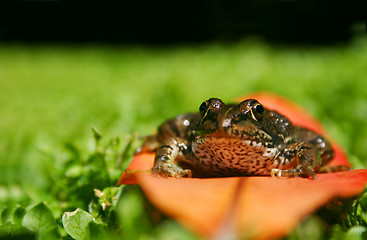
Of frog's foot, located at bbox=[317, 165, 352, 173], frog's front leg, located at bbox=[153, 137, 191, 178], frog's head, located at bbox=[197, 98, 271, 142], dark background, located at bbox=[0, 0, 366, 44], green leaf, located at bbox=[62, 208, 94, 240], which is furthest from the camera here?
dark background, located at bbox=[0, 0, 366, 44]

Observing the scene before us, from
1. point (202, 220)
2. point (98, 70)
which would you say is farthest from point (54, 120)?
point (98, 70)

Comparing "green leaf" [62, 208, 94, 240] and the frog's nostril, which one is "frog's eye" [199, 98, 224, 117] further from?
"green leaf" [62, 208, 94, 240]

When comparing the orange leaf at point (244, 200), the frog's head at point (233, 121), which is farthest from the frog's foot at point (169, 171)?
the frog's head at point (233, 121)

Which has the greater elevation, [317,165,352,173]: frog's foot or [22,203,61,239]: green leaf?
[317,165,352,173]: frog's foot

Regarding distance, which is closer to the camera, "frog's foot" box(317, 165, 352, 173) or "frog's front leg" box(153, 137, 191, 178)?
"frog's front leg" box(153, 137, 191, 178)

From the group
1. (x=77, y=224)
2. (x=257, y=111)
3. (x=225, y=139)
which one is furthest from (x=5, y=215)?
(x=257, y=111)

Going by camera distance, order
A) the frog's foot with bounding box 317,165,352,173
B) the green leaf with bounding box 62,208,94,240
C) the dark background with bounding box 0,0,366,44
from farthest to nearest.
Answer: the dark background with bounding box 0,0,366,44
the frog's foot with bounding box 317,165,352,173
the green leaf with bounding box 62,208,94,240

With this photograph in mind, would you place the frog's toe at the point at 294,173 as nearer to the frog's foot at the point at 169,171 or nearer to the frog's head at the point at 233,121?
the frog's head at the point at 233,121

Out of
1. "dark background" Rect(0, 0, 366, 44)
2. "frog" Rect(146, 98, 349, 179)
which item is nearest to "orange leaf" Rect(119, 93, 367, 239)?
"frog" Rect(146, 98, 349, 179)

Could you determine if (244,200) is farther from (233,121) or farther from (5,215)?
(5,215)
